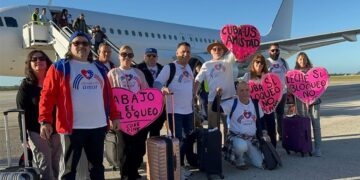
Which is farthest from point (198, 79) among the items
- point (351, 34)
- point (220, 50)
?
point (351, 34)

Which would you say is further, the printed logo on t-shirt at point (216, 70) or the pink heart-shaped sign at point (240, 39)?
the pink heart-shaped sign at point (240, 39)

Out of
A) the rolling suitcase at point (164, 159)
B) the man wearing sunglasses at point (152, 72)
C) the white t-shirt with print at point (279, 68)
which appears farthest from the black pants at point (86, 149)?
the white t-shirt with print at point (279, 68)

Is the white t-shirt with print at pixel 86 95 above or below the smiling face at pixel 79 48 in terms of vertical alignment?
below

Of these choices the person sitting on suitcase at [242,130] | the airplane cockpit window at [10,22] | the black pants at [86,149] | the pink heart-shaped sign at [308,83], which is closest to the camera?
the black pants at [86,149]

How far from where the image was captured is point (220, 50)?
5676 millimetres

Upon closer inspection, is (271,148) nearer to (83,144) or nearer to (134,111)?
(134,111)

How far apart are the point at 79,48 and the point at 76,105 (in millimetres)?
541

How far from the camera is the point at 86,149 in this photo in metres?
3.68

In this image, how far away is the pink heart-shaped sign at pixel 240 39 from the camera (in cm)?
627

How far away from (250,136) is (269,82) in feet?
3.78

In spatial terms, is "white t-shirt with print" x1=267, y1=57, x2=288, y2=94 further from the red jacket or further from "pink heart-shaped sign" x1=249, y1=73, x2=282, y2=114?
the red jacket

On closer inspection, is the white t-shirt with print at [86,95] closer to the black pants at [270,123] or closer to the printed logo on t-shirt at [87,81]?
the printed logo on t-shirt at [87,81]

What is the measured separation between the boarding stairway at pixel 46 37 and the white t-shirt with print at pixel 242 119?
22.6 ft

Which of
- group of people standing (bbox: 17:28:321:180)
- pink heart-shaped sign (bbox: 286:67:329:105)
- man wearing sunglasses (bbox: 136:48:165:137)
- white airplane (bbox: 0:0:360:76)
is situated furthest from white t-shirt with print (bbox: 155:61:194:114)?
white airplane (bbox: 0:0:360:76)
